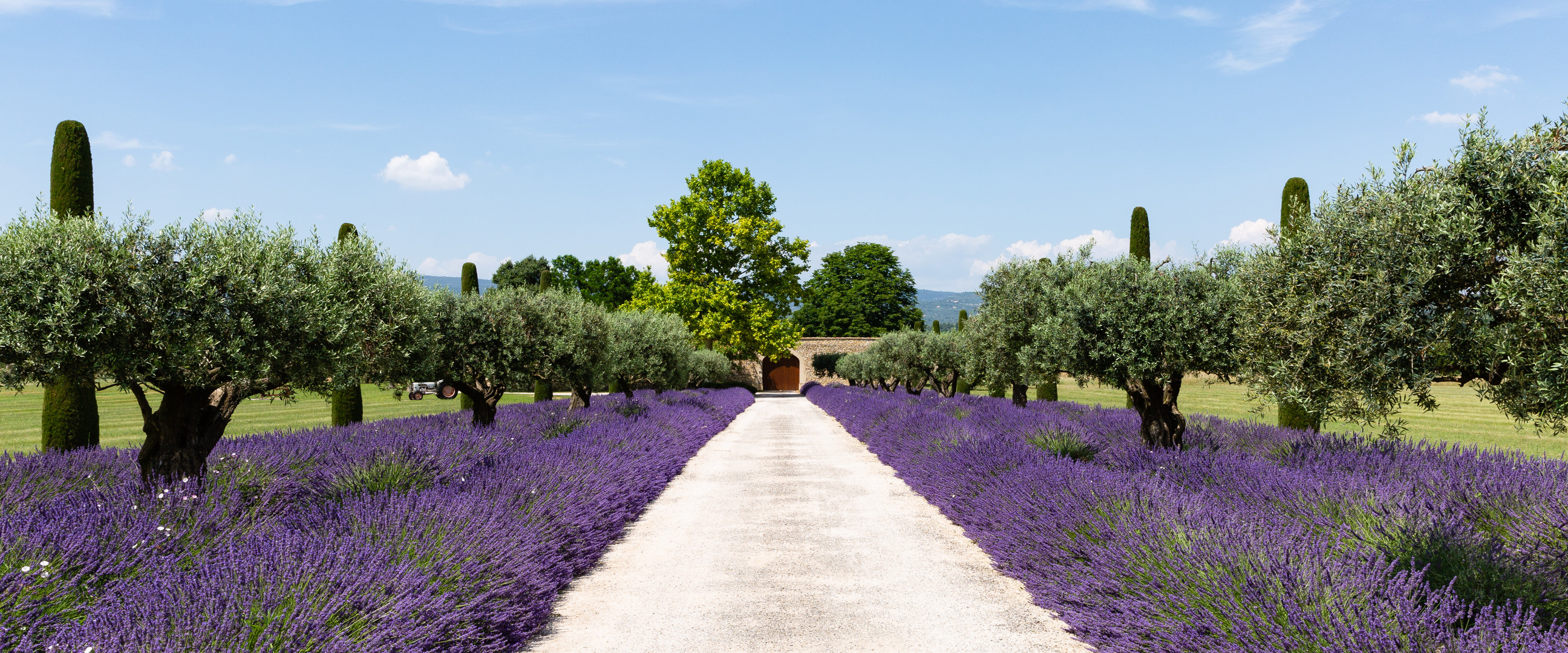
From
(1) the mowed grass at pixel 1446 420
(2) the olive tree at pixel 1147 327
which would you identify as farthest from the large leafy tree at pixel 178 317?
(2) the olive tree at pixel 1147 327

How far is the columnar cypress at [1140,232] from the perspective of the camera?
20.7m

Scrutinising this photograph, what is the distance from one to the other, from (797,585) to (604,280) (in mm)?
76916

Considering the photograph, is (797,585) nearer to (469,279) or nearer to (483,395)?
(483,395)

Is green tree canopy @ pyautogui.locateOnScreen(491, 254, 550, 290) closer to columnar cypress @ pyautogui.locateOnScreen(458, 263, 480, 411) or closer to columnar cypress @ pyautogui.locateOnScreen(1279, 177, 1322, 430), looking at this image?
columnar cypress @ pyautogui.locateOnScreen(458, 263, 480, 411)

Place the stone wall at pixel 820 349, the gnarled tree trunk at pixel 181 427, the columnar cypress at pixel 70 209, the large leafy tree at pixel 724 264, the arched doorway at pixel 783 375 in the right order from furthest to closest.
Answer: the arched doorway at pixel 783 375 → the stone wall at pixel 820 349 → the large leafy tree at pixel 724 264 → the columnar cypress at pixel 70 209 → the gnarled tree trunk at pixel 181 427

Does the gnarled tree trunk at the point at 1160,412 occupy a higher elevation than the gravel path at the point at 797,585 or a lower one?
higher

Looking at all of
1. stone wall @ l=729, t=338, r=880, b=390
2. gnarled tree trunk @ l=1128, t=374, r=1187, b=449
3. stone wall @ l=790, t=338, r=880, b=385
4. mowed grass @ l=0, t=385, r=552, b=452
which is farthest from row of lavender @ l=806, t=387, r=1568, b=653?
stone wall @ l=790, t=338, r=880, b=385

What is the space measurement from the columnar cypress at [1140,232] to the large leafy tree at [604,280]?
207 ft

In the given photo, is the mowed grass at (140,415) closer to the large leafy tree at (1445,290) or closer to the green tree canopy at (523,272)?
the large leafy tree at (1445,290)

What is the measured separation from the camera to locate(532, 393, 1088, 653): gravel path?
561 centimetres

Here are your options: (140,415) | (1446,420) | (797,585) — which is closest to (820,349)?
(1446,420)

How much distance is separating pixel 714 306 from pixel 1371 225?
120 feet

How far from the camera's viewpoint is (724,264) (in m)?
43.0

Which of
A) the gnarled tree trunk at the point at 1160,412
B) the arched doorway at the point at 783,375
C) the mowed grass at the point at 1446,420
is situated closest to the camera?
the gnarled tree trunk at the point at 1160,412
